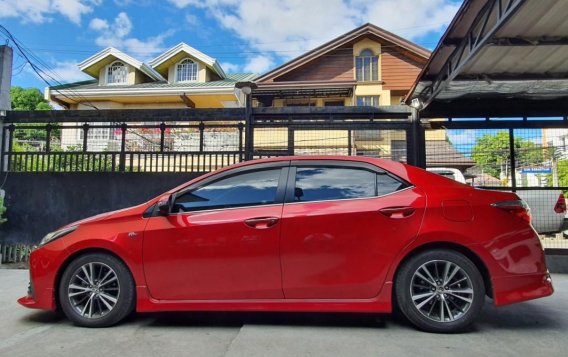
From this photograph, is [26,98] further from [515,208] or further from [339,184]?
[515,208]

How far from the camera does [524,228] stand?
12.4ft

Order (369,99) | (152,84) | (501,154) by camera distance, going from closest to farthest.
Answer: (501,154)
(369,99)
(152,84)

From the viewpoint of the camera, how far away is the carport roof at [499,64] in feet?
16.2

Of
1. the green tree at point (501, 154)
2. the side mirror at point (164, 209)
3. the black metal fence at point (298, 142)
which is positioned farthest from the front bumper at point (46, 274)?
the green tree at point (501, 154)

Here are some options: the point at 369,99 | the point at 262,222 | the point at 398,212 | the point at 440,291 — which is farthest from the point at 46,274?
the point at 369,99

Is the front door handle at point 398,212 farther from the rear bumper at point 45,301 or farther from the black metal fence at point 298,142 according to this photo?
the black metal fence at point 298,142

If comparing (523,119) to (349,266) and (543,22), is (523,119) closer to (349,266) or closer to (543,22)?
(543,22)

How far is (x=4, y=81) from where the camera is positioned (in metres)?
7.88

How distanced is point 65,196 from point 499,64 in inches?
294

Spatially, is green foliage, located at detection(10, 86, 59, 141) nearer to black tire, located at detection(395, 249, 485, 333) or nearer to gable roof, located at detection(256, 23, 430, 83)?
gable roof, located at detection(256, 23, 430, 83)

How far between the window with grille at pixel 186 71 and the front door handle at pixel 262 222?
1899 cm

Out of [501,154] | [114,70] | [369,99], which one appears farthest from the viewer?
[114,70]

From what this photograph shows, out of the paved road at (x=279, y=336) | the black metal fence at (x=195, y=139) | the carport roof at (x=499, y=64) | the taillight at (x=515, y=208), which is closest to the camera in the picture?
the paved road at (x=279, y=336)

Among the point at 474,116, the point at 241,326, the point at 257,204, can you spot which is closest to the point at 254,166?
the point at 257,204
